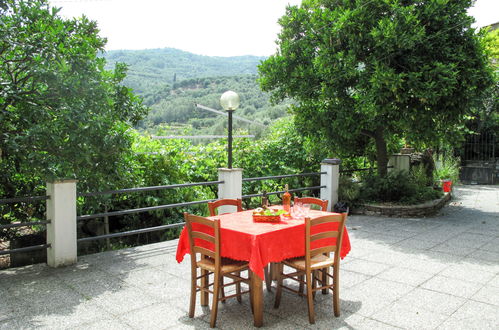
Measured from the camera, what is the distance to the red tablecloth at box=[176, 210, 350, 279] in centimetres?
352

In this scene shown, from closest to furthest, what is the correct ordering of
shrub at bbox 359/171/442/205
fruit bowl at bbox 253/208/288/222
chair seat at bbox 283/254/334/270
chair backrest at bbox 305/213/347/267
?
1. chair backrest at bbox 305/213/347/267
2. chair seat at bbox 283/254/334/270
3. fruit bowl at bbox 253/208/288/222
4. shrub at bbox 359/171/442/205

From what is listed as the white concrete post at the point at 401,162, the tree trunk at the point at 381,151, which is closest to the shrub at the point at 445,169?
the white concrete post at the point at 401,162

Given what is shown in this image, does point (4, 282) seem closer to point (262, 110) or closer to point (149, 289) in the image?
point (149, 289)

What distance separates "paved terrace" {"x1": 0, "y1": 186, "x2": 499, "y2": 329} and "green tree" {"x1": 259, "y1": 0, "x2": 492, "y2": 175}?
2.85 metres

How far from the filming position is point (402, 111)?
832 cm

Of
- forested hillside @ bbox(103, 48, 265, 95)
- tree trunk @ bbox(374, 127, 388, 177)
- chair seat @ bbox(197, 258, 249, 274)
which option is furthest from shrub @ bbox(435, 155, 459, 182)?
forested hillside @ bbox(103, 48, 265, 95)

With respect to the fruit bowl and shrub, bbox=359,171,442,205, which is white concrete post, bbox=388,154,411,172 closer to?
shrub, bbox=359,171,442,205

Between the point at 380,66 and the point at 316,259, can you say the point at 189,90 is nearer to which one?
the point at 380,66

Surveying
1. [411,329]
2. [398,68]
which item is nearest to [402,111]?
[398,68]

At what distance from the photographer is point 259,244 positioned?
11.6ft

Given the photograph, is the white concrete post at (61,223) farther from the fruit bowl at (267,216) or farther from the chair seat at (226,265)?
the fruit bowl at (267,216)

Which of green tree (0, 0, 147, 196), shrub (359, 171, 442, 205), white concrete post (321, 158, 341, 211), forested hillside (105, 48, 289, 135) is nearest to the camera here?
green tree (0, 0, 147, 196)

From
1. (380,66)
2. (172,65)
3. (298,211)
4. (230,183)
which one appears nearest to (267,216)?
(298,211)

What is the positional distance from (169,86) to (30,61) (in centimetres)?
3708
